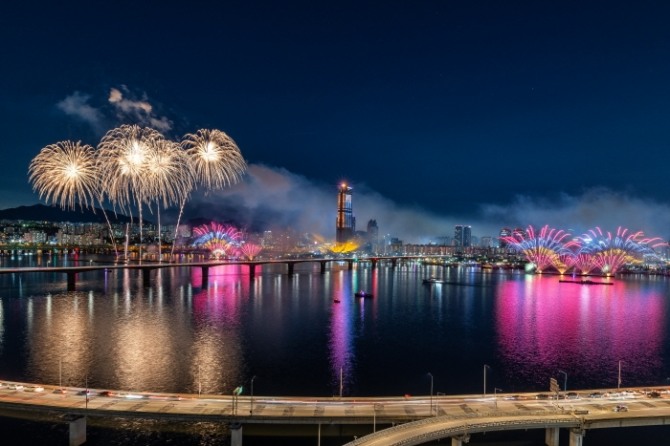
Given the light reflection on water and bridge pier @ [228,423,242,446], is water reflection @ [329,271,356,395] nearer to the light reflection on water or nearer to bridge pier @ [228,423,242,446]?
the light reflection on water

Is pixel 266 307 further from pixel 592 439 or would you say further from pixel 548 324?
pixel 592 439

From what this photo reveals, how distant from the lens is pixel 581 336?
77562 millimetres

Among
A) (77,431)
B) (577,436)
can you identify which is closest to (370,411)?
(577,436)

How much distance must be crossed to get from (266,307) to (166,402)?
212 feet

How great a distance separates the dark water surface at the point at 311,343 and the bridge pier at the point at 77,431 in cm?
143

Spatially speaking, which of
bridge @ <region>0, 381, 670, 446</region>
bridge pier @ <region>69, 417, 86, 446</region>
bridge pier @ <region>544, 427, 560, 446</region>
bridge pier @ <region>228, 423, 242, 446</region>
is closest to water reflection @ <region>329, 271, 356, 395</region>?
bridge @ <region>0, 381, 670, 446</region>

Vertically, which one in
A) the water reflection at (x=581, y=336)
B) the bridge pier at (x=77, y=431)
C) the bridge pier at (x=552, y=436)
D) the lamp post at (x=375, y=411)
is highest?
the lamp post at (x=375, y=411)

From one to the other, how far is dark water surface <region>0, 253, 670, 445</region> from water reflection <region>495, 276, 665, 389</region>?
292 mm

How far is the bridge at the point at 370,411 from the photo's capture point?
33.9 meters

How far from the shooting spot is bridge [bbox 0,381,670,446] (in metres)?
33.9

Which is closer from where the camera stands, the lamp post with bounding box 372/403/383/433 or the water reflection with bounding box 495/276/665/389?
the lamp post with bounding box 372/403/383/433

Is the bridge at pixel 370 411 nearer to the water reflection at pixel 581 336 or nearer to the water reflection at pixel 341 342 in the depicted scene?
the water reflection at pixel 341 342

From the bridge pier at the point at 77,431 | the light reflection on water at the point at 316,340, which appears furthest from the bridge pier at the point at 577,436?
the bridge pier at the point at 77,431

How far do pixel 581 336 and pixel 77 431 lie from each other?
7228 cm
